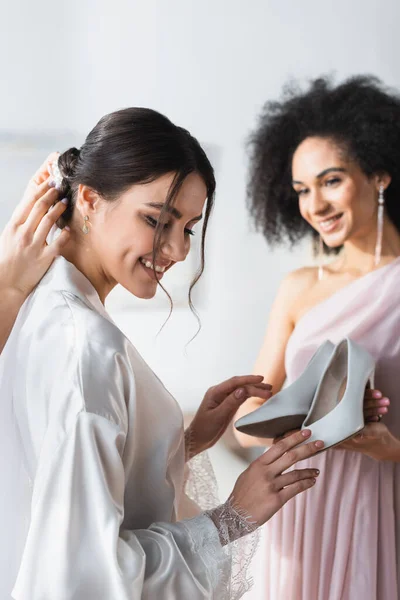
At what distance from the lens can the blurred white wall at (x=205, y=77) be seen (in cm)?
179

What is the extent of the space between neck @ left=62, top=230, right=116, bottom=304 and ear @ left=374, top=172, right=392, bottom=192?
2.97 feet

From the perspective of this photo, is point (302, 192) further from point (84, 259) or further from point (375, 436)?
point (84, 259)

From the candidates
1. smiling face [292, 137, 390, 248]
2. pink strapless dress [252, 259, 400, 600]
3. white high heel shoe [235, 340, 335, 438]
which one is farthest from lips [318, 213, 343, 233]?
white high heel shoe [235, 340, 335, 438]

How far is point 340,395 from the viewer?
67.9 inches

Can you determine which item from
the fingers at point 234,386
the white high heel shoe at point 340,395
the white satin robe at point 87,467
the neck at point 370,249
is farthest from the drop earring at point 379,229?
the white satin robe at point 87,467

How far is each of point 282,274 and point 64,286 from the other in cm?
93

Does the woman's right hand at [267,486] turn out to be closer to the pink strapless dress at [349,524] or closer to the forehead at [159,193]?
the forehead at [159,193]

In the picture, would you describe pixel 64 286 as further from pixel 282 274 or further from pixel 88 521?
pixel 282 274

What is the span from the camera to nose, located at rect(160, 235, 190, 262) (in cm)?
121

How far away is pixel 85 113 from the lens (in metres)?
1.82

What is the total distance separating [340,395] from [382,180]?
57 cm

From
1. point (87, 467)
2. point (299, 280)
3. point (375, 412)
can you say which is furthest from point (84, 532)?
point (299, 280)

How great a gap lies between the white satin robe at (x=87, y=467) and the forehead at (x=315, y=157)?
0.90 meters

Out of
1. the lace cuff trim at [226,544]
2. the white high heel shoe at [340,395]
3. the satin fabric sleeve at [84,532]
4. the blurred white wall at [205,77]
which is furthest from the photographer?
the blurred white wall at [205,77]
